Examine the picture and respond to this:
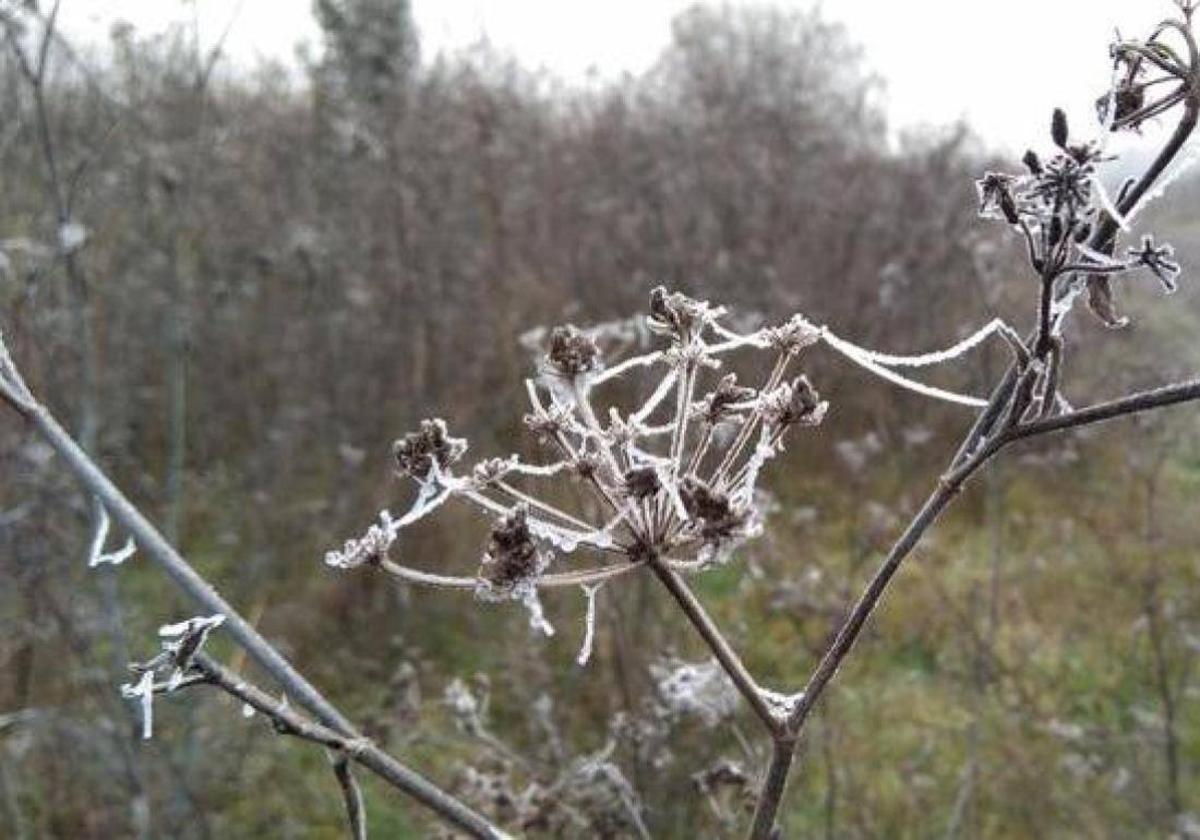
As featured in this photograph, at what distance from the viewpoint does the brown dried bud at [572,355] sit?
3.14ft

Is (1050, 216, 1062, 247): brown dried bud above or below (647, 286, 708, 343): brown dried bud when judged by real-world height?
above

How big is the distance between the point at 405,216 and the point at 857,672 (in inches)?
140

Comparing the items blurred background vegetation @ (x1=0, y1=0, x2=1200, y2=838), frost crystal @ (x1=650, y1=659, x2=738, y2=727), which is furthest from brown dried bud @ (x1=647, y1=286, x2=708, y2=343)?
blurred background vegetation @ (x1=0, y1=0, x2=1200, y2=838)

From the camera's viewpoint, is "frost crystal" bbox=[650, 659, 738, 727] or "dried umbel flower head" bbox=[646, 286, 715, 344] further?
"frost crystal" bbox=[650, 659, 738, 727]

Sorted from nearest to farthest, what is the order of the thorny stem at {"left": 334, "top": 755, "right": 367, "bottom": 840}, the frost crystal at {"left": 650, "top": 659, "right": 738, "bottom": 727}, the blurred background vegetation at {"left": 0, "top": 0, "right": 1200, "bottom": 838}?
the thorny stem at {"left": 334, "top": 755, "right": 367, "bottom": 840} → the frost crystal at {"left": 650, "top": 659, "right": 738, "bottom": 727} → the blurred background vegetation at {"left": 0, "top": 0, "right": 1200, "bottom": 838}

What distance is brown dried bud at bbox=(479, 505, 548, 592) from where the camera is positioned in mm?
864

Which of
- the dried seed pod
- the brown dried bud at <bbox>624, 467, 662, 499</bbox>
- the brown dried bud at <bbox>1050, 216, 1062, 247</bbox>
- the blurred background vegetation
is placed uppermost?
the blurred background vegetation

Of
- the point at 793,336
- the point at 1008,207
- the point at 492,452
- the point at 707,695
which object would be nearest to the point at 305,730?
the point at 793,336

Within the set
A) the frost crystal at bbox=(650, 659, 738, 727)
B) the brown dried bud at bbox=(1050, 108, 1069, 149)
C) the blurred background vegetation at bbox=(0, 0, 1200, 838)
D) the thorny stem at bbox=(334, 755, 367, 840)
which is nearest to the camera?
the brown dried bud at bbox=(1050, 108, 1069, 149)

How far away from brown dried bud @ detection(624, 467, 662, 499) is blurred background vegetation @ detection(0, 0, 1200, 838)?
135cm

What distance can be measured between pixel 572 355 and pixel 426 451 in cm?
12

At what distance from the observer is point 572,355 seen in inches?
37.7

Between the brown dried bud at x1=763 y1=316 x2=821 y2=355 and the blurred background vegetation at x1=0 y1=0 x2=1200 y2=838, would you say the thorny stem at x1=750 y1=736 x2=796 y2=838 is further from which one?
the blurred background vegetation at x1=0 y1=0 x2=1200 y2=838

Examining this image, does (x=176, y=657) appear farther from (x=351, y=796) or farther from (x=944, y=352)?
(x=944, y=352)
